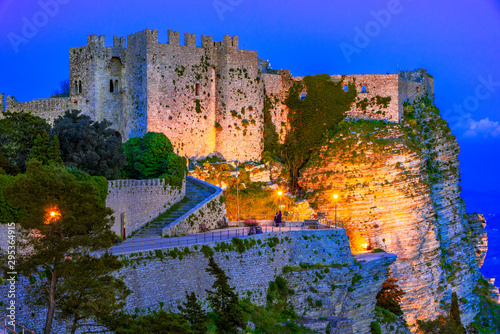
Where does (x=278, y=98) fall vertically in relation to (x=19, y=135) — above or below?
above

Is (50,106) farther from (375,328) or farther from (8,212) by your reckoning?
(375,328)

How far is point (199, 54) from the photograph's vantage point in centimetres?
5159

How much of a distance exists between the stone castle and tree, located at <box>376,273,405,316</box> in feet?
47.6

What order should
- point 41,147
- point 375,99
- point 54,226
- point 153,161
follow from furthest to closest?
point 375,99, point 153,161, point 41,147, point 54,226

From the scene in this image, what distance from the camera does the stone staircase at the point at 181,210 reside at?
38.1 meters

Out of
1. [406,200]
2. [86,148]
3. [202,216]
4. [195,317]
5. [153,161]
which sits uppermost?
[153,161]

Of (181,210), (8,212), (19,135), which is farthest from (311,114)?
(8,212)

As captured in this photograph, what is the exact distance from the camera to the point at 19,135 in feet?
114

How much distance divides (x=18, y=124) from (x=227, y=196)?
18867mm

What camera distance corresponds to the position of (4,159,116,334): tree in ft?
73.7

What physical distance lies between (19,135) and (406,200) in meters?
30.9

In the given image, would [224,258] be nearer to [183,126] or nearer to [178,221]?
[178,221]

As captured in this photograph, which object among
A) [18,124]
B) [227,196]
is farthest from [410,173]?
[18,124]

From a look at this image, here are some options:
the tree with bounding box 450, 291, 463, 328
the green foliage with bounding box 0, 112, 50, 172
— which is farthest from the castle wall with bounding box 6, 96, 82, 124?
the tree with bounding box 450, 291, 463, 328
